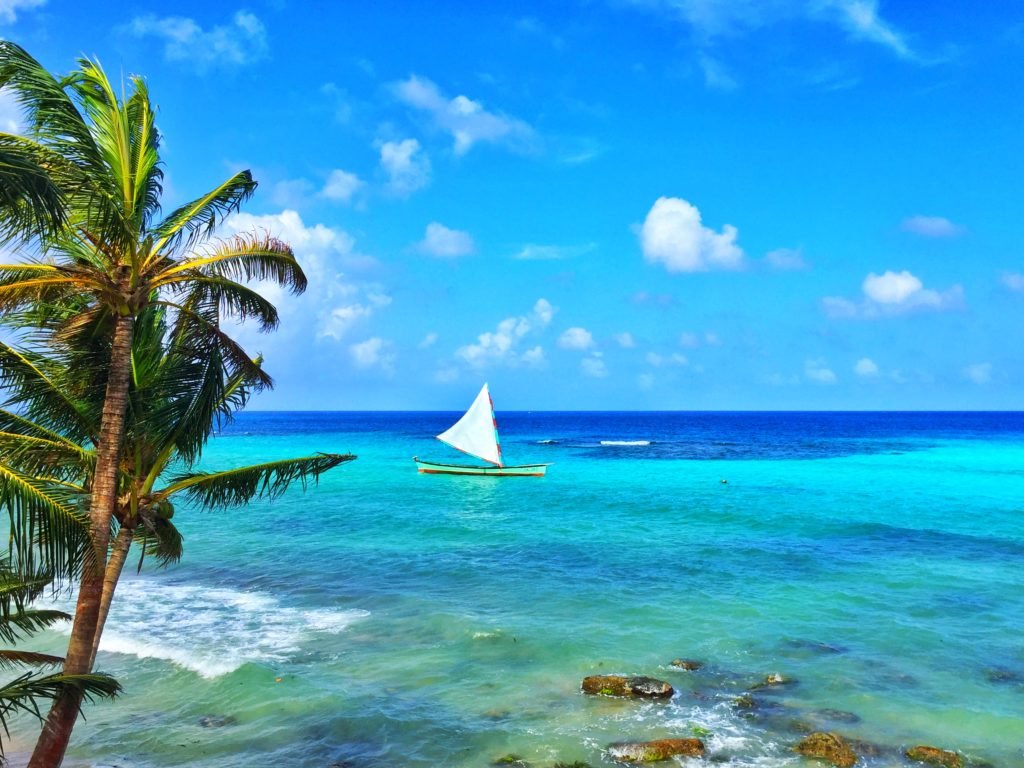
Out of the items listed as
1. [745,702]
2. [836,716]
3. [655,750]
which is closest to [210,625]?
[655,750]

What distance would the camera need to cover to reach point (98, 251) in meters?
9.02

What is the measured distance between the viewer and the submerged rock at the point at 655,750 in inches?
505

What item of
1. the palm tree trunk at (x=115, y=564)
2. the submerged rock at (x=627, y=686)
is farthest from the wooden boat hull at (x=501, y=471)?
the palm tree trunk at (x=115, y=564)

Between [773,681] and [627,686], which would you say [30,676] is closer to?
[627,686]

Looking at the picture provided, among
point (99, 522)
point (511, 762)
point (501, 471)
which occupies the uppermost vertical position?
point (99, 522)

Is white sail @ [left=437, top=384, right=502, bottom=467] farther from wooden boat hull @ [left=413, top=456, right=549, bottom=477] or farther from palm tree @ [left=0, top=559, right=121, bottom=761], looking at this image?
palm tree @ [left=0, top=559, right=121, bottom=761]

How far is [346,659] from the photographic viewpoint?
59.3ft

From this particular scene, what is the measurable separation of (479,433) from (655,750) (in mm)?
47430

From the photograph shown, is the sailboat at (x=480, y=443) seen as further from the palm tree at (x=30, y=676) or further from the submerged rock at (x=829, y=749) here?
the palm tree at (x=30, y=676)

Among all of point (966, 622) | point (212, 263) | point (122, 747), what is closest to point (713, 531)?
point (966, 622)

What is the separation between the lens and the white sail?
57906 mm

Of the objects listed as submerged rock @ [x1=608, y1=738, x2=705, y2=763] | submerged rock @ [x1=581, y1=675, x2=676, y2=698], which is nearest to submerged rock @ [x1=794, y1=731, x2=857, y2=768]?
submerged rock @ [x1=608, y1=738, x2=705, y2=763]

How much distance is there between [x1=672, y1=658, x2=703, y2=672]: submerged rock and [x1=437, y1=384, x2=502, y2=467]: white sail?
40.1m

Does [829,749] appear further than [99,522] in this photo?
Yes
